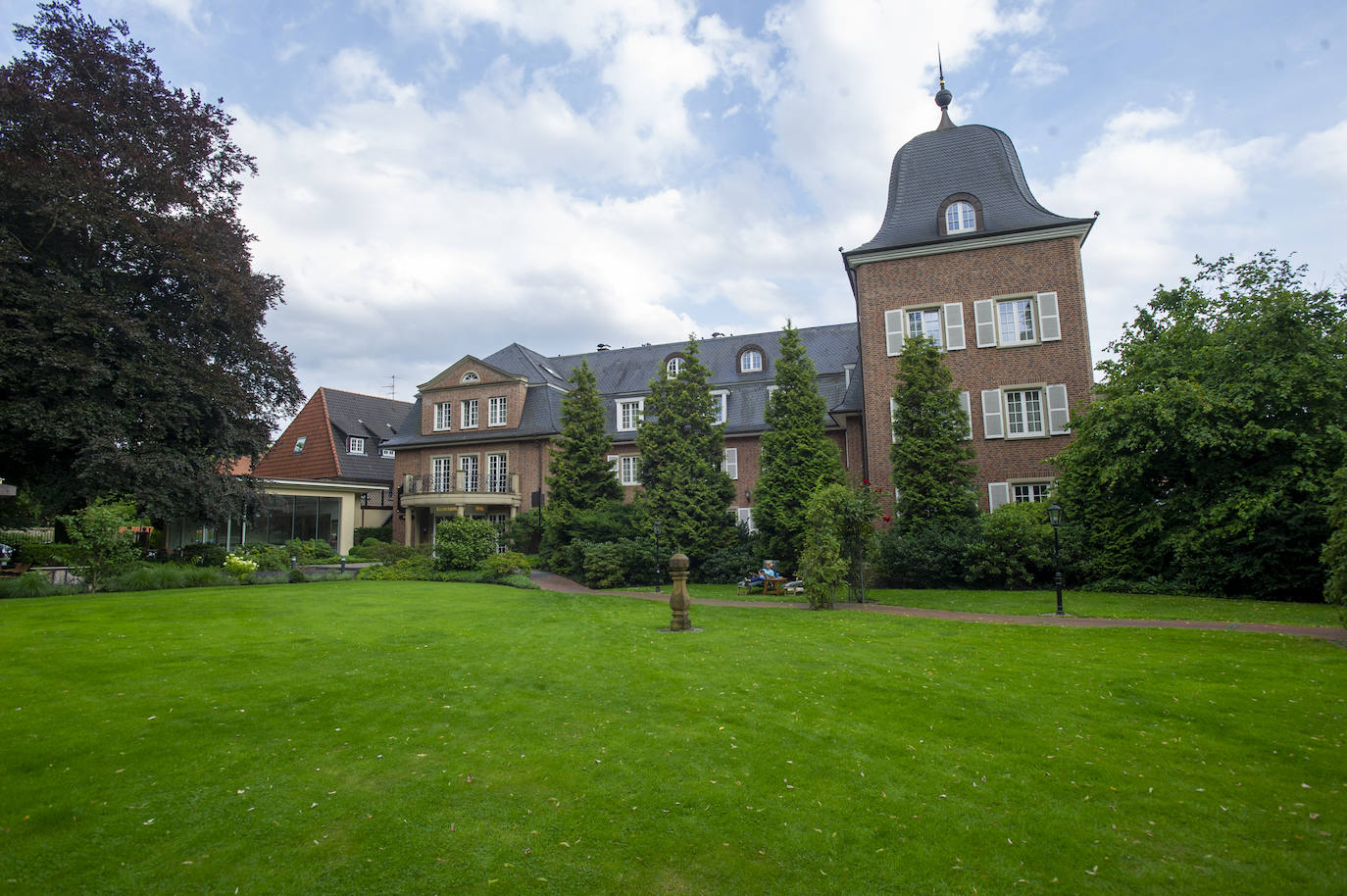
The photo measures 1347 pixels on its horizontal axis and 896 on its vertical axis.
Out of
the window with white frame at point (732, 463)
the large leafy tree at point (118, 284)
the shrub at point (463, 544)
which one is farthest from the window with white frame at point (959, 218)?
the large leafy tree at point (118, 284)

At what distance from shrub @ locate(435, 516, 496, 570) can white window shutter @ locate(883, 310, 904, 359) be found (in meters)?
14.8

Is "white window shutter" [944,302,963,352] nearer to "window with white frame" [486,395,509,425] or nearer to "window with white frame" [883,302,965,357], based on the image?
"window with white frame" [883,302,965,357]

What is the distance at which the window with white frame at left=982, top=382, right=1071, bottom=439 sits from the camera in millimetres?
21719

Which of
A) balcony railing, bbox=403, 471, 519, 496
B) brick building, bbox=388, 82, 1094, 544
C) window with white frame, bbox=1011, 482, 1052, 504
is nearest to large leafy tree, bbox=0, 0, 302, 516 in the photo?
balcony railing, bbox=403, 471, 519, 496

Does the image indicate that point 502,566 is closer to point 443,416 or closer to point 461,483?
point 461,483

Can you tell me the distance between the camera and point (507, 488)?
102 ft

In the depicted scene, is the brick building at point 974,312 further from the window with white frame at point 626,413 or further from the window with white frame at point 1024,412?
the window with white frame at point 626,413

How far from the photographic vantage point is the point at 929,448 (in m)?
20.2

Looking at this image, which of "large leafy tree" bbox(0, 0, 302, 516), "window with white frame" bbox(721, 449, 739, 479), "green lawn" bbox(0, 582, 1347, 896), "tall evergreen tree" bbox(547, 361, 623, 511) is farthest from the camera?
"window with white frame" bbox(721, 449, 739, 479)

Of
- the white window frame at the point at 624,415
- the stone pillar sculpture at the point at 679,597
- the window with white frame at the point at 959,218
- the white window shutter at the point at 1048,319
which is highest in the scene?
the window with white frame at the point at 959,218

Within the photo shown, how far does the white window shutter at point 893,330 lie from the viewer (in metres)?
23.3

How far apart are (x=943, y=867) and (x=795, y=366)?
19.4 metres

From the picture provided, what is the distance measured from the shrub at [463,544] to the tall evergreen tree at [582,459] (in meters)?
3.48

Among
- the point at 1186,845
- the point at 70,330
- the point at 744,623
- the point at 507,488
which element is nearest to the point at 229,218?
the point at 70,330
